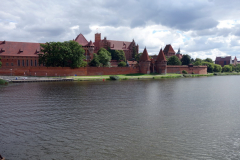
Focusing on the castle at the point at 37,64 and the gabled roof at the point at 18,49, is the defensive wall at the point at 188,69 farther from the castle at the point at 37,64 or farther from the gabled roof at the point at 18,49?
the gabled roof at the point at 18,49

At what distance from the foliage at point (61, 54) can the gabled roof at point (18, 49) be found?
292 inches

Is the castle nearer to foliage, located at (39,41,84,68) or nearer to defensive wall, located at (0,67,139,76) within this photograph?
defensive wall, located at (0,67,139,76)

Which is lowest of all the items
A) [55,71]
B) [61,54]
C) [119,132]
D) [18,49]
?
[119,132]

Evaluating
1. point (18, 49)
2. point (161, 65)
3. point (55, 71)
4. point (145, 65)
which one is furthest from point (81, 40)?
point (161, 65)

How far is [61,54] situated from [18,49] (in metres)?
12.8

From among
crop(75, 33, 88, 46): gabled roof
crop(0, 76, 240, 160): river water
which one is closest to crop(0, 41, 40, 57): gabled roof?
crop(75, 33, 88, 46): gabled roof

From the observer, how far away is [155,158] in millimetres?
7445

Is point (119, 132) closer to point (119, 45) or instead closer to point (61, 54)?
point (61, 54)

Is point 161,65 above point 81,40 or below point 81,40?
below

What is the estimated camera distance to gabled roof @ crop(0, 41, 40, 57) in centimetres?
4738

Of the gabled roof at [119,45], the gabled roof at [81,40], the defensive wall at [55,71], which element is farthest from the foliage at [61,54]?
the gabled roof at [119,45]

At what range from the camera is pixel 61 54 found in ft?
141

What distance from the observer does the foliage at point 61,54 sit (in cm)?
4291

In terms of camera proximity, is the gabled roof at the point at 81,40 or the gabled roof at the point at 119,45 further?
the gabled roof at the point at 119,45
